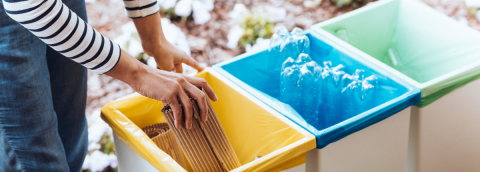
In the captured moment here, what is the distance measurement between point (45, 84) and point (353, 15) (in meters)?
1.05

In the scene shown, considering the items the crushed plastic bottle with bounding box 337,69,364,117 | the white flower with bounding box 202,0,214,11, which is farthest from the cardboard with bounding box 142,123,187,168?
the white flower with bounding box 202,0,214,11

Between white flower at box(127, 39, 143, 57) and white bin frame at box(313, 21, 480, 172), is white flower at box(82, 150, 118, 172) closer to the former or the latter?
white flower at box(127, 39, 143, 57)

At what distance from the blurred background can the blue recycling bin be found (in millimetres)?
940

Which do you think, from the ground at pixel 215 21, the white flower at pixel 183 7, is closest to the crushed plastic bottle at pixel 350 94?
the ground at pixel 215 21

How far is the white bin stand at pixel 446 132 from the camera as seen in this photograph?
1.23m

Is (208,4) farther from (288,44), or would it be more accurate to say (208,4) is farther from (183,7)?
(288,44)

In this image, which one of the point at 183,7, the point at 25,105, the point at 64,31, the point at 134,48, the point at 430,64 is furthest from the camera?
the point at 183,7

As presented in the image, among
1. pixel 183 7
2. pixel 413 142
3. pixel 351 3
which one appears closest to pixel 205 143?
pixel 413 142

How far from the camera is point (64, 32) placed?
0.87 m

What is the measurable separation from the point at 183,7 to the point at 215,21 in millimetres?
213

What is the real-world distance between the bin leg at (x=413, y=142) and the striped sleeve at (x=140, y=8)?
0.76 m

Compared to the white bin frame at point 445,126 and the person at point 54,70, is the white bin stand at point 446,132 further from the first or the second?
the person at point 54,70

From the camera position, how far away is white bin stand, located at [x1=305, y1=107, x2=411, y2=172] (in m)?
1.08

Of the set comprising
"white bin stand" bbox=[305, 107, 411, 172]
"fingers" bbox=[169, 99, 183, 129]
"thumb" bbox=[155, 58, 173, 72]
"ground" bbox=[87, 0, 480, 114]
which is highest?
"fingers" bbox=[169, 99, 183, 129]
